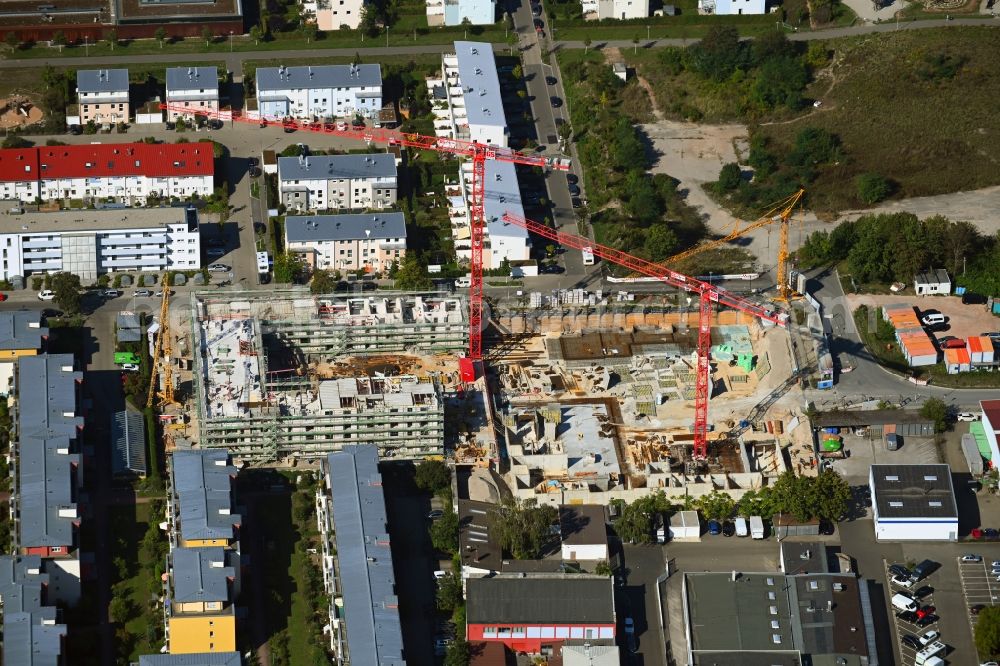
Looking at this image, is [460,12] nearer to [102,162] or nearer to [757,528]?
[102,162]


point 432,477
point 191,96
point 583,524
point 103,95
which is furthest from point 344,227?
point 583,524

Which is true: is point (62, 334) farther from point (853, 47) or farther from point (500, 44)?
point (853, 47)

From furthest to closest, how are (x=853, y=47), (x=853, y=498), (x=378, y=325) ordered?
(x=853, y=47) < (x=378, y=325) < (x=853, y=498)

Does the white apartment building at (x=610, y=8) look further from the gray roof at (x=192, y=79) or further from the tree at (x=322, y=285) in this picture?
the tree at (x=322, y=285)

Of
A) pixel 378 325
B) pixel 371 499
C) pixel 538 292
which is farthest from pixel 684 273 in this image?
pixel 371 499

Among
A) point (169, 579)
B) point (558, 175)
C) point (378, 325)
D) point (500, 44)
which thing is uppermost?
point (500, 44)

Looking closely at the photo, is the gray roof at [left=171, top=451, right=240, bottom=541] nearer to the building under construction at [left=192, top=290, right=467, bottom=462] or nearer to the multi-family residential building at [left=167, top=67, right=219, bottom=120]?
the building under construction at [left=192, top=290, right=467, bottom=462]

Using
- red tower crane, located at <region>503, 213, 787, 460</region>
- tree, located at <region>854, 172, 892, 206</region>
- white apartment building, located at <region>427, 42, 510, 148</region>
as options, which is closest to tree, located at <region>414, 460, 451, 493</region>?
red tower crane, located at <region>503, 213, 787, 460</region>
